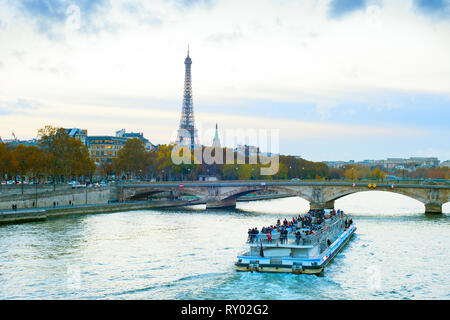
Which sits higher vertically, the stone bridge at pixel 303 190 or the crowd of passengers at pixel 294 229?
the stone bridge at pixel 303 190

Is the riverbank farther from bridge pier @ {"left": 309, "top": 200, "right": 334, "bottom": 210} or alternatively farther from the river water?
bridge pier @ {"left": 309, "top": 200, "right": 334, "bottom": 210}

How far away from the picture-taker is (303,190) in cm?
6066

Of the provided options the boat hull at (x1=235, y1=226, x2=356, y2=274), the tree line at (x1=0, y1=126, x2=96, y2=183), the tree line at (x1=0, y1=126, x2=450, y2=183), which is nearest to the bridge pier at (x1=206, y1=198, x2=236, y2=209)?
the tree line at (x1=0, y1=126, x2=450, y2=183)

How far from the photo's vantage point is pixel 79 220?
45594 millimetres

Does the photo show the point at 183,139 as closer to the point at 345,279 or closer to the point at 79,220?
the point at 79,220

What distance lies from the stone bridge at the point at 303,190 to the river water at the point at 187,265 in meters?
→ 12.7

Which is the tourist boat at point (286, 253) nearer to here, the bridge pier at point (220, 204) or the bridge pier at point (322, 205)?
the bridge pier at point (322, 205)

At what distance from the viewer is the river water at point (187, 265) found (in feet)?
68.8

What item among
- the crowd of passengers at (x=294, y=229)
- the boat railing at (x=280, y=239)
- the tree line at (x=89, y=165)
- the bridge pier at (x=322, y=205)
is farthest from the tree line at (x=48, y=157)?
the boat railing at (x=280, y=239)

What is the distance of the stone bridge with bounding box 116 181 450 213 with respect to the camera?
53.8 metres

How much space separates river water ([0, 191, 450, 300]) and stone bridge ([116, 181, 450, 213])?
12.7 meters

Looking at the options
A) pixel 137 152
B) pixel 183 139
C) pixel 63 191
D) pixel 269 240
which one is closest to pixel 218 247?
pixel 269 240

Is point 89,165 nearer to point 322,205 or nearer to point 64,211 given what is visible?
point 64,211

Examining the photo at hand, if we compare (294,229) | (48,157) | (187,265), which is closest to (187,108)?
(48,157)
